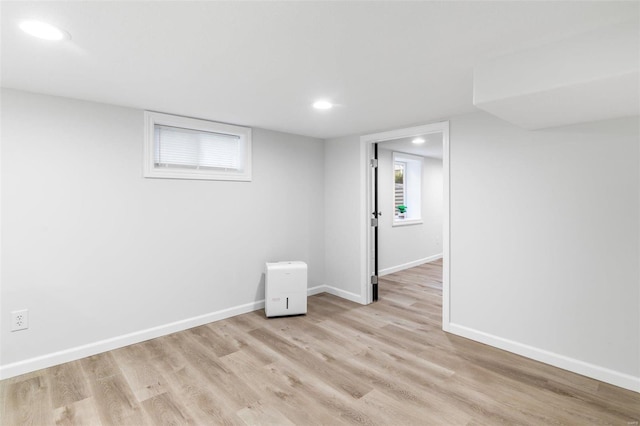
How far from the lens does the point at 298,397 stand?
2.24 metres

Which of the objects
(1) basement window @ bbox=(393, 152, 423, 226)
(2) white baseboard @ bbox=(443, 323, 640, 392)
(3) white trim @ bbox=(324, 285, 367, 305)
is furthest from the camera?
(1) basement window @ bbox=(393, 152, 423, 226)

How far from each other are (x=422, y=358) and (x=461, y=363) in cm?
30

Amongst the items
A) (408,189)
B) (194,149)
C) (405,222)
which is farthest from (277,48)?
(408,189)

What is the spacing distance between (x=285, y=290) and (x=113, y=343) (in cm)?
167

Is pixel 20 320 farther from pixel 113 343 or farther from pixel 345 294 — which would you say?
pixel 345 294

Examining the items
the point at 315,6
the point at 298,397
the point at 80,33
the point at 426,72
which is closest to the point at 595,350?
the point at 298,397

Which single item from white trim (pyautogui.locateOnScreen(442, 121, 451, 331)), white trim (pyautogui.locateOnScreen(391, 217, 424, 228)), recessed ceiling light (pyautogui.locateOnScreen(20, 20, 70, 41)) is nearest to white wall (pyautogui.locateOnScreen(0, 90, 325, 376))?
recessed ceiling light (pyautogui.locateOnScreen(20, 20, 70, 41))

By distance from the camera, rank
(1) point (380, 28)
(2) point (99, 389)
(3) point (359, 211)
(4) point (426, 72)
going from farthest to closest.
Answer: (3) point (359, 211), (2) point (99, 389), (4) point (426, 72), (1) point (380, 28)

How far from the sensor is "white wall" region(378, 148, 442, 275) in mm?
5621

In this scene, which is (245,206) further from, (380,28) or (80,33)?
(380,28)

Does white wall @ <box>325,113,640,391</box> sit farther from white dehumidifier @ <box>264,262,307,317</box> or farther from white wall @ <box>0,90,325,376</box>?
white wall @ <box>0,90,325,376</box>

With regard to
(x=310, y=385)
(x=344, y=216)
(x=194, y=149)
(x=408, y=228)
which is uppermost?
(x=194, y=149)

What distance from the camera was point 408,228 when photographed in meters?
6.20

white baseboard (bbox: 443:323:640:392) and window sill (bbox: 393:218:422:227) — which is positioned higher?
window sill (bbox: 393:218:422:227)
